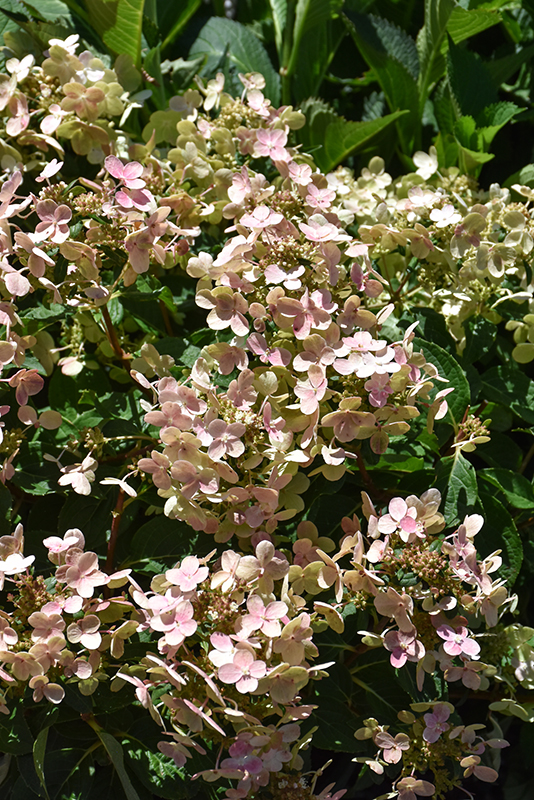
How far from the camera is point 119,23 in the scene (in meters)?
1.08

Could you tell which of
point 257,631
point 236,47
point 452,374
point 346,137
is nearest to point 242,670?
point 257,631

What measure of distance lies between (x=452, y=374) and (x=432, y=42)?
0.70 m

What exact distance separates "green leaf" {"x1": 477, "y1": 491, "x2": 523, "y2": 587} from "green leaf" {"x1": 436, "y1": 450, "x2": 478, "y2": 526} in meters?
0.04

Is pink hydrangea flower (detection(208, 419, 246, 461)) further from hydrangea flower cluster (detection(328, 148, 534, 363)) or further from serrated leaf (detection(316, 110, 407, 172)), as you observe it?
serrated leaf (detection(316, 110, 407, 172))

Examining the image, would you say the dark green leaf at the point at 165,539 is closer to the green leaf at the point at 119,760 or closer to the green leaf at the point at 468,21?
the green leaf at the point at 119,760

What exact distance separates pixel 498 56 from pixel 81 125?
2.85 feet

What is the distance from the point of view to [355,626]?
0.79 meters

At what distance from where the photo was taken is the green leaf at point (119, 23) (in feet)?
3.49

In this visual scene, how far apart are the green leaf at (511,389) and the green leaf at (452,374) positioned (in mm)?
80

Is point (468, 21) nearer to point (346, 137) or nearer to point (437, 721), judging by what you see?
point (346, 137)

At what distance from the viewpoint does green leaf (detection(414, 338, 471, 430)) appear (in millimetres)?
833

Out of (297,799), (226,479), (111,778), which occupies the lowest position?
(111,778)

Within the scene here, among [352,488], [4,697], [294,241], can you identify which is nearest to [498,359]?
[352,488]

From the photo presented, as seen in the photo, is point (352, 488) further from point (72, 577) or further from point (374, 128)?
point (374, 128)
